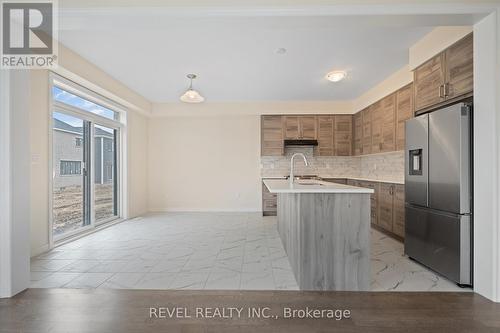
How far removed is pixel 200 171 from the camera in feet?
21.8

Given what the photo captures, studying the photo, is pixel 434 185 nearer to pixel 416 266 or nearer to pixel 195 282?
pixel 416 266

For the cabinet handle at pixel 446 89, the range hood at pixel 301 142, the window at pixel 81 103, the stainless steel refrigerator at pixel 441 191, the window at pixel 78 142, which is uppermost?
the window at pixel 81 103

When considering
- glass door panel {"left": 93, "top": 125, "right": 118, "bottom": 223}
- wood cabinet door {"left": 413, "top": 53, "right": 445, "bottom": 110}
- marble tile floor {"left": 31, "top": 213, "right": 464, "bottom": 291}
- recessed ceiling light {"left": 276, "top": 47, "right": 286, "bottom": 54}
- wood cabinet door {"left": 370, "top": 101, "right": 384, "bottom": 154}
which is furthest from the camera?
glass door panel {"left": 93, "top": 125, "right": 118, "bottom": 223}

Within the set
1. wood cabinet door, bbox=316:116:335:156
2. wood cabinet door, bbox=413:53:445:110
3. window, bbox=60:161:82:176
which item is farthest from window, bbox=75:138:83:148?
wood cabinet door, bbox=413:53:445:110

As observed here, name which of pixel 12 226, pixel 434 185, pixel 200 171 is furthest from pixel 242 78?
pixel 12 226

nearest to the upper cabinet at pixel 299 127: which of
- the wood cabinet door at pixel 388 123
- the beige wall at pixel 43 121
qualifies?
the wood cabinet door at pixel 388 123

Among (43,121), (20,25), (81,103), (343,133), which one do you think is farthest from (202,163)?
(20,25)

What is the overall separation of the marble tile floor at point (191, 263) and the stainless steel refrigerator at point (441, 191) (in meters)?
0.21

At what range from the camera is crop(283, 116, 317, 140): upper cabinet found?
6160mm

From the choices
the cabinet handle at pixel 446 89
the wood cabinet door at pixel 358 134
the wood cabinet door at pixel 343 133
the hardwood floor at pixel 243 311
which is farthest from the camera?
the wood cabinet door at pixel 343 133

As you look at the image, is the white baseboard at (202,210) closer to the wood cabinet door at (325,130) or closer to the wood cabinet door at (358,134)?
the wood cabinet door at (325,130)

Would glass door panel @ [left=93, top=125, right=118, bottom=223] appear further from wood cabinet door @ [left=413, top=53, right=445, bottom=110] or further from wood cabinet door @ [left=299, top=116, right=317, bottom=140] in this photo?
wood cabinet door @ [left=413, top=53, right=445, bottom=110]

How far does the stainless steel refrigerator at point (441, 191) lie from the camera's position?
2.33 meters

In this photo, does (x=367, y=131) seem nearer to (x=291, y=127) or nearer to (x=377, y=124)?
(x=377, y=124)
